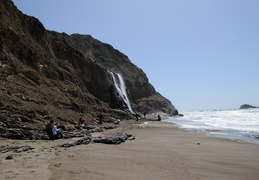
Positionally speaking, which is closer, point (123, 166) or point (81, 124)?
point (123, 166)

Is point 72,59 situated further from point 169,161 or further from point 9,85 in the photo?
point 169,161

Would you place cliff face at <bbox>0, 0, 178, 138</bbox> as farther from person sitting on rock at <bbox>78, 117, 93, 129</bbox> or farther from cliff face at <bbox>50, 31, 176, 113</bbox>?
cliff face at <bbox>50, 31, 176, 113</bbox>

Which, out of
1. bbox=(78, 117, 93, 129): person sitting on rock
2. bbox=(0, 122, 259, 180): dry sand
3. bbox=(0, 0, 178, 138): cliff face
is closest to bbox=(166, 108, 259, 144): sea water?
bbox=(0, 122, 259, 180): dry sand

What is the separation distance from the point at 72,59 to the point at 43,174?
27.1m

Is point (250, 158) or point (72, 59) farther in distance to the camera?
point (72, 59)

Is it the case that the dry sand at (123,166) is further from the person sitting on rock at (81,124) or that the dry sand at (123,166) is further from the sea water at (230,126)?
the person sitting on rock at (81,124)

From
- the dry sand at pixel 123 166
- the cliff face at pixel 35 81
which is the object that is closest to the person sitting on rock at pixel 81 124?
the cliff face at pixel 35 81

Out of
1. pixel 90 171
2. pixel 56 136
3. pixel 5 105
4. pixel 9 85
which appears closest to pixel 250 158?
pixel 90 171

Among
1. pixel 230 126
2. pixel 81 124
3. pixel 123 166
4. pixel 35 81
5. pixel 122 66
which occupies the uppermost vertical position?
pixel 122 66

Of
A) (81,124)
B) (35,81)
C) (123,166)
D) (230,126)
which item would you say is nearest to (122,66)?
(230,126)

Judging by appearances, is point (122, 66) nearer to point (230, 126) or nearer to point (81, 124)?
point (230, 126)

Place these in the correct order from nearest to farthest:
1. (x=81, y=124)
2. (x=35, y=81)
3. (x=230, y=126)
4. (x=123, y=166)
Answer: (x=123, y=166), (x=81, y=124), (x=35, y=81), (x=230, y=126)

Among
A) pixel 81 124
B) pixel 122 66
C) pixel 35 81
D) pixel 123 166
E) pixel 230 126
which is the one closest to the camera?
pixel 123 166

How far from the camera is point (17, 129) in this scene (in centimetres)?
990
